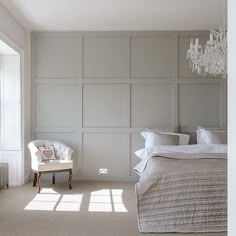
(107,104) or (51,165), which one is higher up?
(107,104)

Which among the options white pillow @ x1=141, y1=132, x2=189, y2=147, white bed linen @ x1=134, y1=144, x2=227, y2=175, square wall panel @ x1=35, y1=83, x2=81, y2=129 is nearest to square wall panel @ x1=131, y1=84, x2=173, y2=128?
white pillow @ x1=141, y1=132, x2=189, y2=147

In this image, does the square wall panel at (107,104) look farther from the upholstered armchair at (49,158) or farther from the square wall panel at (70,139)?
the upholstered armchair at (49,158)

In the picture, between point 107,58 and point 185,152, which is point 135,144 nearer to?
point 185,152

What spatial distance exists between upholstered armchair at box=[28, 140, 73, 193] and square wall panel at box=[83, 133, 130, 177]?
1.74 ft

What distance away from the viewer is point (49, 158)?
554 cm

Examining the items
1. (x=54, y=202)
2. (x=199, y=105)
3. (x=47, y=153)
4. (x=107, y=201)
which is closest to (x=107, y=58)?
(x=199, y=105)

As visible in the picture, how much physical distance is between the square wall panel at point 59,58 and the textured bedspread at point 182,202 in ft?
10.8

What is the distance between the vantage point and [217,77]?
592 cm

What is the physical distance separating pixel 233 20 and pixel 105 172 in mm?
5324

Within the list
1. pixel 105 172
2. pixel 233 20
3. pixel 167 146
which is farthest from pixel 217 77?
pixel 233 20

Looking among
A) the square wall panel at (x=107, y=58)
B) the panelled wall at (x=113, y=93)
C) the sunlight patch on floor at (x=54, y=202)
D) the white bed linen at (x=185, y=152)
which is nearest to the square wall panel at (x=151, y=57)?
the panelled wall at (x=113, y=93)

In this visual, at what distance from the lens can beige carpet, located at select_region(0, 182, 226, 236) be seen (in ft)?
10.9

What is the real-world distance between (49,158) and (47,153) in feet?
0.31

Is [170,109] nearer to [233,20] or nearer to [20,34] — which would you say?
[20,34]
